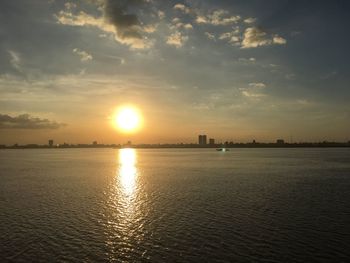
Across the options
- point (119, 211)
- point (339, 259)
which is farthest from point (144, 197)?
point (339, 259)

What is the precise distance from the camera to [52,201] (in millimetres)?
45250

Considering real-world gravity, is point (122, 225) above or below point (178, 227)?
below

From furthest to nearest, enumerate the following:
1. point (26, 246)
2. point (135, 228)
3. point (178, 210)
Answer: point (178, 210), point (135, 228), point (26, 246)

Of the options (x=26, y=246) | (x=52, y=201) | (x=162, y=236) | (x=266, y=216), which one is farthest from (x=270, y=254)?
(x=52, y=201)

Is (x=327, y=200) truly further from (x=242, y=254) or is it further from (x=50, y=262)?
(x=50, y=262)

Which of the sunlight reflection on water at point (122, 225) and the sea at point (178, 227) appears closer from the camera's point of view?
the sea at point (178, 227)

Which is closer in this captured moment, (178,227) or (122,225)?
(178,227)

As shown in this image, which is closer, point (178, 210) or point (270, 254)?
point (270, 254)

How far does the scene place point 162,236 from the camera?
27234 mm

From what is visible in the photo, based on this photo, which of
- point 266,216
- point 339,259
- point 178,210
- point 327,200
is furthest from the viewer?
point 327,200

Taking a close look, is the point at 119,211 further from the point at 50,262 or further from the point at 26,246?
the point at 50,262

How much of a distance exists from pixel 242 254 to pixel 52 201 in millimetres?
32488

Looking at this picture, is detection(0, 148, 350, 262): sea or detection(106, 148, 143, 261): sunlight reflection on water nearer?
detection(0, 148, 350, 262): sea

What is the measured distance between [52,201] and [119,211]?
13.2 meters
